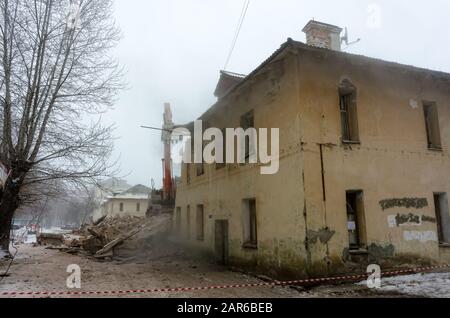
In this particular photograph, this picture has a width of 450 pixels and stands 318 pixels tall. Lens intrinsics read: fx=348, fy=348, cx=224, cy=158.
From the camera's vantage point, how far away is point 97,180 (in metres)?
13.5

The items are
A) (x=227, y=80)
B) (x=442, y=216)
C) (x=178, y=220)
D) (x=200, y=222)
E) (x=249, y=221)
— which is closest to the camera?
(x=442, y=216)

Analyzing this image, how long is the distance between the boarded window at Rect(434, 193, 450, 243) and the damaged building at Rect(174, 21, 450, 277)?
0.03 metres

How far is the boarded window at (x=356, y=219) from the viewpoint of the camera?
31.6 feet

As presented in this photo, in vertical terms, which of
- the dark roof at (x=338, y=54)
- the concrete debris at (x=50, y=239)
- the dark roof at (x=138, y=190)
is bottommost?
the concrete debris at (x=50, y=239)

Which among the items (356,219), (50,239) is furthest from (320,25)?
(50,239)

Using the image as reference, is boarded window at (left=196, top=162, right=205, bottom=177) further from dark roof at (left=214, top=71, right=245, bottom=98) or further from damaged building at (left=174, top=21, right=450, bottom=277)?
damaged building at (left=174, top=21, right=450, bottom=277)

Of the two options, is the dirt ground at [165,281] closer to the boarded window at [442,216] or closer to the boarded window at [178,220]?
the boarded window at [442,216]

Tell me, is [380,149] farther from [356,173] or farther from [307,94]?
[307,94]

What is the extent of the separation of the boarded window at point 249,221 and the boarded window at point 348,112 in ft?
12.9

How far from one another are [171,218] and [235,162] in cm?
1178

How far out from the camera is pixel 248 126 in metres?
12.9

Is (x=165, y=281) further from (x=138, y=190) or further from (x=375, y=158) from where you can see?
(x=138, y=190)

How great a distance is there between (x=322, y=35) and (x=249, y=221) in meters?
7.44

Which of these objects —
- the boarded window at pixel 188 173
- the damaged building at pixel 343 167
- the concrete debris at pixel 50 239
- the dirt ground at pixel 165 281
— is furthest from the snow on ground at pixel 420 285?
the concrete debris at pixel 50 239
